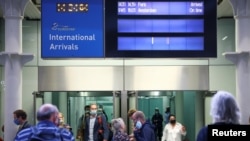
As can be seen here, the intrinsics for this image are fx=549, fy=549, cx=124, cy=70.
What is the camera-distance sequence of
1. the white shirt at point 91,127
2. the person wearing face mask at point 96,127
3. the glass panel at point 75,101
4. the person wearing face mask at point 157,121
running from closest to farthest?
the person wearing face mask at point 96,127, the white shirt at point 91,127, the glass panel at point 75,101, the person wearing face mask at point 157,121

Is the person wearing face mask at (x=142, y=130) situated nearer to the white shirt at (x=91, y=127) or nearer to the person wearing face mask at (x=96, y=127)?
the person wearing face mask at (x=96, y=127)

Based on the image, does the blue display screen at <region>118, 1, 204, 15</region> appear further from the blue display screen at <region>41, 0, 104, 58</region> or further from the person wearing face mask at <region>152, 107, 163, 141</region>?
the person wearing face mask at <region>152, 107, 163, 141</region>

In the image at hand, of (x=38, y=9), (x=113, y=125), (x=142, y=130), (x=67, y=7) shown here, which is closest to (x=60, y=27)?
(x=67, y=7)

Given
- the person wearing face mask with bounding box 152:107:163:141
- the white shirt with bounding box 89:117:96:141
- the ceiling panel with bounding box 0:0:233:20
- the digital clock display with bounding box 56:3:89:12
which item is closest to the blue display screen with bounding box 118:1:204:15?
the digital clock display with bounding box 56:3:89:12

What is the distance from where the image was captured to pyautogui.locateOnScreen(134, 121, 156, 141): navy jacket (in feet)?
33.2

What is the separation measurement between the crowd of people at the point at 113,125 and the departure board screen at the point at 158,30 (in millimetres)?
1271

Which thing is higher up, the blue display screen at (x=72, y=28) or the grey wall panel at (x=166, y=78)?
the blue display screen at (x=72, y=28)

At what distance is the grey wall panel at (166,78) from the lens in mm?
15531

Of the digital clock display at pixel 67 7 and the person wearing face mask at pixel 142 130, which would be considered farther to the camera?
the digital clock display at pixel 67 7

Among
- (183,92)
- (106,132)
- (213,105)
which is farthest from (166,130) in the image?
(213,105)

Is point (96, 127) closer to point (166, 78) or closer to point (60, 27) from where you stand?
point (60, 27)

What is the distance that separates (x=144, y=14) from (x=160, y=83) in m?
5.30

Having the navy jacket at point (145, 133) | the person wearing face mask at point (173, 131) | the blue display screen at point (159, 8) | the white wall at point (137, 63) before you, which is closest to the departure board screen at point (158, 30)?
the blue display screen at point (159, 8)

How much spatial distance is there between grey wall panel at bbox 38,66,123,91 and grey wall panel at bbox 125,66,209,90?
368 mm
